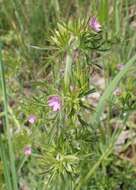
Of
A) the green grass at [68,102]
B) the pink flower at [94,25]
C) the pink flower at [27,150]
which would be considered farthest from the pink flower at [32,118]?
the pink flower at [94,25]

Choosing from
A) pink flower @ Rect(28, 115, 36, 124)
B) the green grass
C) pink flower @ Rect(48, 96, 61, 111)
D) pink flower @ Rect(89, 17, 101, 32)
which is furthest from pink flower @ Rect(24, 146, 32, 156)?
pink flower @ Rect(89, 17, 101, 32)

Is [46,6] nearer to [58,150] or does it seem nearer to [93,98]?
[93,98]

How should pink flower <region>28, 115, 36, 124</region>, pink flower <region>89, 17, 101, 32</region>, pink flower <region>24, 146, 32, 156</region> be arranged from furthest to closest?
pink flower <region>24, 146, 32, 156</region>, pink flower <region>28, 115, 36, 124</region>, pink flower <region>89, 17, 101, 32</region>

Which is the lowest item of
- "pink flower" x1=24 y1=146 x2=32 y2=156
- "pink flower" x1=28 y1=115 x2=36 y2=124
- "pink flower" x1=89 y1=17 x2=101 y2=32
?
"pink flower" x1=24 y1=146 x2=32 y2=156

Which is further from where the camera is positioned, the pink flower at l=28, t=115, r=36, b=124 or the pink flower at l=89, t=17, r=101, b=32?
the pink flower at l=28, t=115, r=36, b=124

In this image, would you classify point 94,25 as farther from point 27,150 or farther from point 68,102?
point 27,150

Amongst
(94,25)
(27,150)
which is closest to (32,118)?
(27,150)

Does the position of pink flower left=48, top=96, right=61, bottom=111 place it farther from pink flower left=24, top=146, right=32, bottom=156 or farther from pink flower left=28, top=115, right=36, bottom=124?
pink flower left=24, top=146, right=32, bottom=156

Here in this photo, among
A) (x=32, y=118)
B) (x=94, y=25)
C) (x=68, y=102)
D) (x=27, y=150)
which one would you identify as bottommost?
(x=27, y=150)

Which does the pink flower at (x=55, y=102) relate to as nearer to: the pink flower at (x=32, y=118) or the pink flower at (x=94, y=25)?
the pink flower at (x=94, y=25)

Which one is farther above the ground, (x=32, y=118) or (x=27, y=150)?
(x=32, y=118)

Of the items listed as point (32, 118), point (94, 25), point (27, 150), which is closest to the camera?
point (94, 25)
